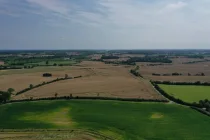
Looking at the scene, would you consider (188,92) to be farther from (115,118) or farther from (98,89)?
(115,118)

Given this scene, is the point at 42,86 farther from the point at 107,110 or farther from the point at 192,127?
the point at 192,127

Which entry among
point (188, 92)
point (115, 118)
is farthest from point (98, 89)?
point (115, 118)

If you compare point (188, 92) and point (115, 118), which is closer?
point (115, 118)

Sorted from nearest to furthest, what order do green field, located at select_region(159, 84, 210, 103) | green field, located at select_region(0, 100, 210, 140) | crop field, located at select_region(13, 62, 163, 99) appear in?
1. green field, located at select_region(0, 100, 210, 140)
2. green field, located at select_region(159, 84, 210, 103)
3. crop field, located at select_region(13, 62, 163, 99)

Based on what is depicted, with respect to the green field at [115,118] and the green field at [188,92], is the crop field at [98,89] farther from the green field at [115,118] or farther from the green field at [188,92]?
the green field at [115,118]

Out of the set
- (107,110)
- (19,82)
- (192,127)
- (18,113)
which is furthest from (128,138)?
(19,82)

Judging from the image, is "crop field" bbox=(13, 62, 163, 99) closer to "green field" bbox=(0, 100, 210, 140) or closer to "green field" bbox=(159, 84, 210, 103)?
"green field" bbox=(159, 84, 210, 103)

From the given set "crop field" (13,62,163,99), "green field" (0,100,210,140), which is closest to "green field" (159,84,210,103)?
"crop field" (13,62,163,99)
